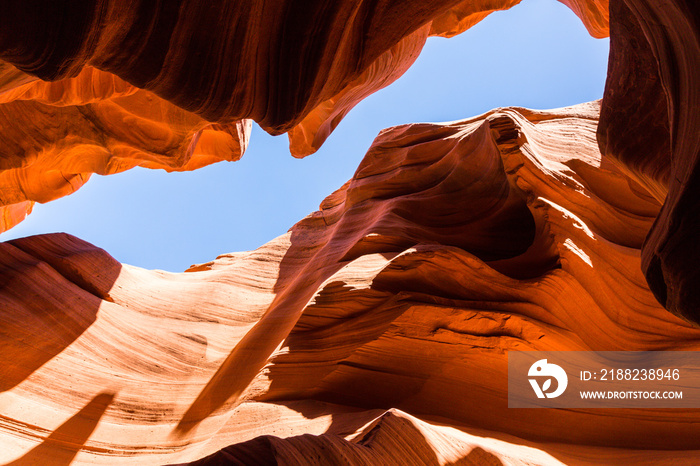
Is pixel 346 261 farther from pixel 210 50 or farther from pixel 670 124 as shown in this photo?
pixel 670 124

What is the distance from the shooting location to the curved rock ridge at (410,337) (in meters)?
5.63

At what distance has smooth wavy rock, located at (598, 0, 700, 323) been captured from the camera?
2.38m

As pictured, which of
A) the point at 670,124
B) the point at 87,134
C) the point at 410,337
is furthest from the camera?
the point at 87,134

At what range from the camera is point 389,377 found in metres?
6.05

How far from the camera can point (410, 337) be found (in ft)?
19.4

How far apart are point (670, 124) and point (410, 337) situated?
379cm

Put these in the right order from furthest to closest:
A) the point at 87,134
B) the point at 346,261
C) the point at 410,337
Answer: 1. the point at 87,134
2. the point at 346,261
3. the point at 410,337

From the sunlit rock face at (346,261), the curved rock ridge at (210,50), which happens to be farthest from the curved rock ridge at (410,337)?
the curved rock ridge at (210,50)

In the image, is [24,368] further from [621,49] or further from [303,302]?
[621,49]

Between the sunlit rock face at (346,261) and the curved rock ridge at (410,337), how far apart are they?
0.10ft

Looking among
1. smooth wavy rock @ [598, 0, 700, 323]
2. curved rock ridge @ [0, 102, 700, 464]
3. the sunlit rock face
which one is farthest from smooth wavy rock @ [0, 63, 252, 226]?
smooth wavy rock @ [598, 0, 700, 323]

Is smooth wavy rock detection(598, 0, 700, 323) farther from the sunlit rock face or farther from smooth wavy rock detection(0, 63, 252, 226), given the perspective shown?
smooth wavy rock detection(0, 63, 252, 226)
